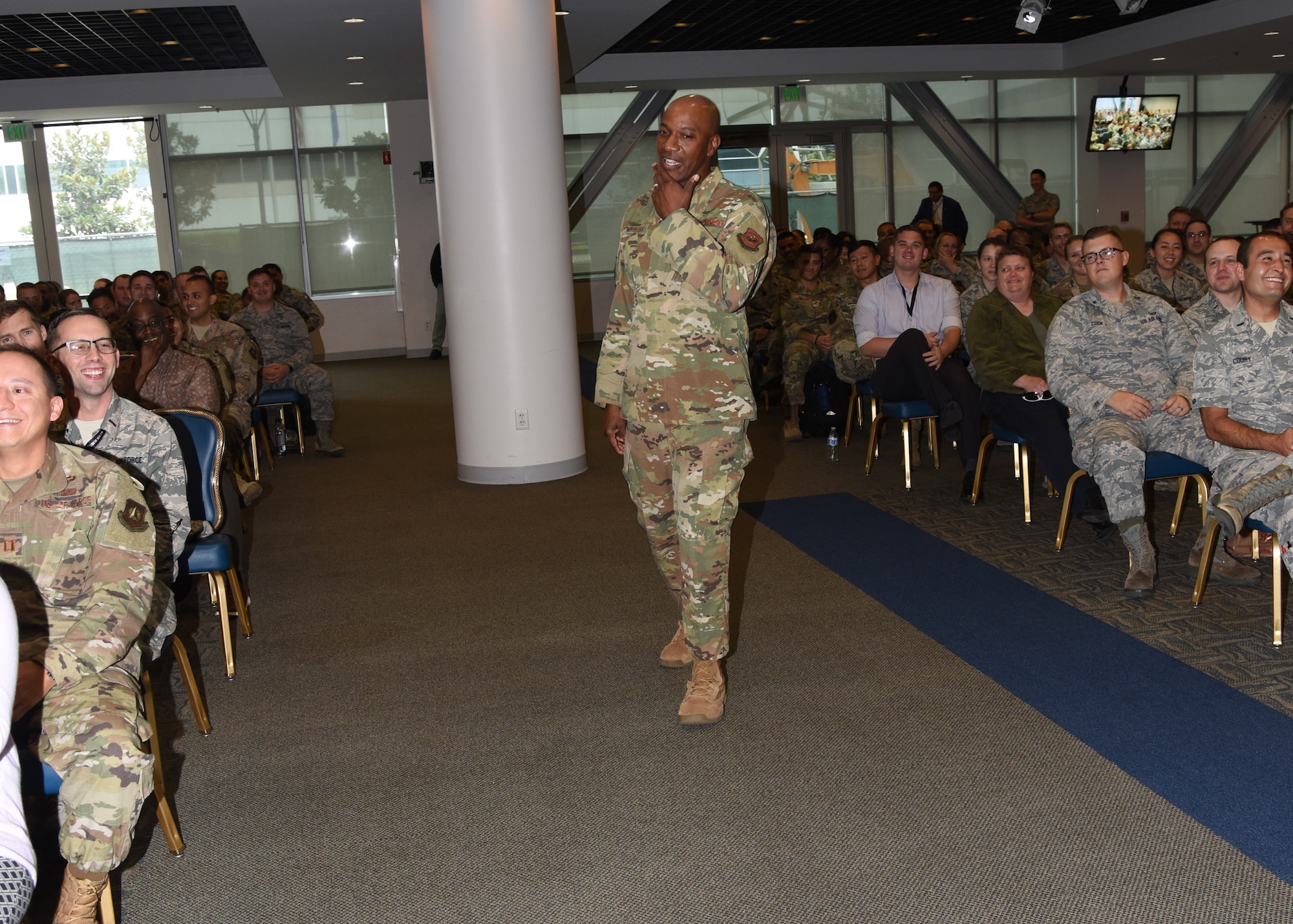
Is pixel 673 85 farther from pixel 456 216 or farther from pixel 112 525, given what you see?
pixel 112 525

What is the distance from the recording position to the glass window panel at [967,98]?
50.6 feet

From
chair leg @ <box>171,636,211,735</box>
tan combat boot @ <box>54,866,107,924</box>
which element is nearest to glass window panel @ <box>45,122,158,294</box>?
chair leg @ <box>171,636,211,735</box>

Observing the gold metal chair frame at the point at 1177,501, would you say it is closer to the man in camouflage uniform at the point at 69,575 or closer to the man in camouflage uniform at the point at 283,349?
the man in camouflage uniform at the point at 69,575

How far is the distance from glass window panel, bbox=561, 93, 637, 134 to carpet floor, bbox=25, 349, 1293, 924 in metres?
10.9

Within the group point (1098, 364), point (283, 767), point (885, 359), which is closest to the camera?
point (283, 767)

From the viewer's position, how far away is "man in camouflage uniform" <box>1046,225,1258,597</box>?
14.6 feet

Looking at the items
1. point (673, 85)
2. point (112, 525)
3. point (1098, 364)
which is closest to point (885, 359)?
point (1098, 364)

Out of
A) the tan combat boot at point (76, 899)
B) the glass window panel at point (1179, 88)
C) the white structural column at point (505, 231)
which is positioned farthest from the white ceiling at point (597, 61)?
the tan combat boot at point (76, 899)

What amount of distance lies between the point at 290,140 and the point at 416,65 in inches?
153

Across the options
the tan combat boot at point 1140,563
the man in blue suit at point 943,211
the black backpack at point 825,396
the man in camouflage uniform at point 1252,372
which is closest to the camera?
the man in camouflage uniform at point 1252,372

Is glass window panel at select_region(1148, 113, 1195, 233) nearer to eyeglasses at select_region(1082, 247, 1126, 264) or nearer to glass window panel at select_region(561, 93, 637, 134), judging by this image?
glass window panel at select_region(561, 93, 637, 134)

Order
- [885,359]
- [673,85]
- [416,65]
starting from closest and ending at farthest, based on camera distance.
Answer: [885,359]
[416,65]
[673,85]

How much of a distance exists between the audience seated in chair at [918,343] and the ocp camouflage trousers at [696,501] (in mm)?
3012

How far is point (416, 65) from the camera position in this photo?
1105 cm
